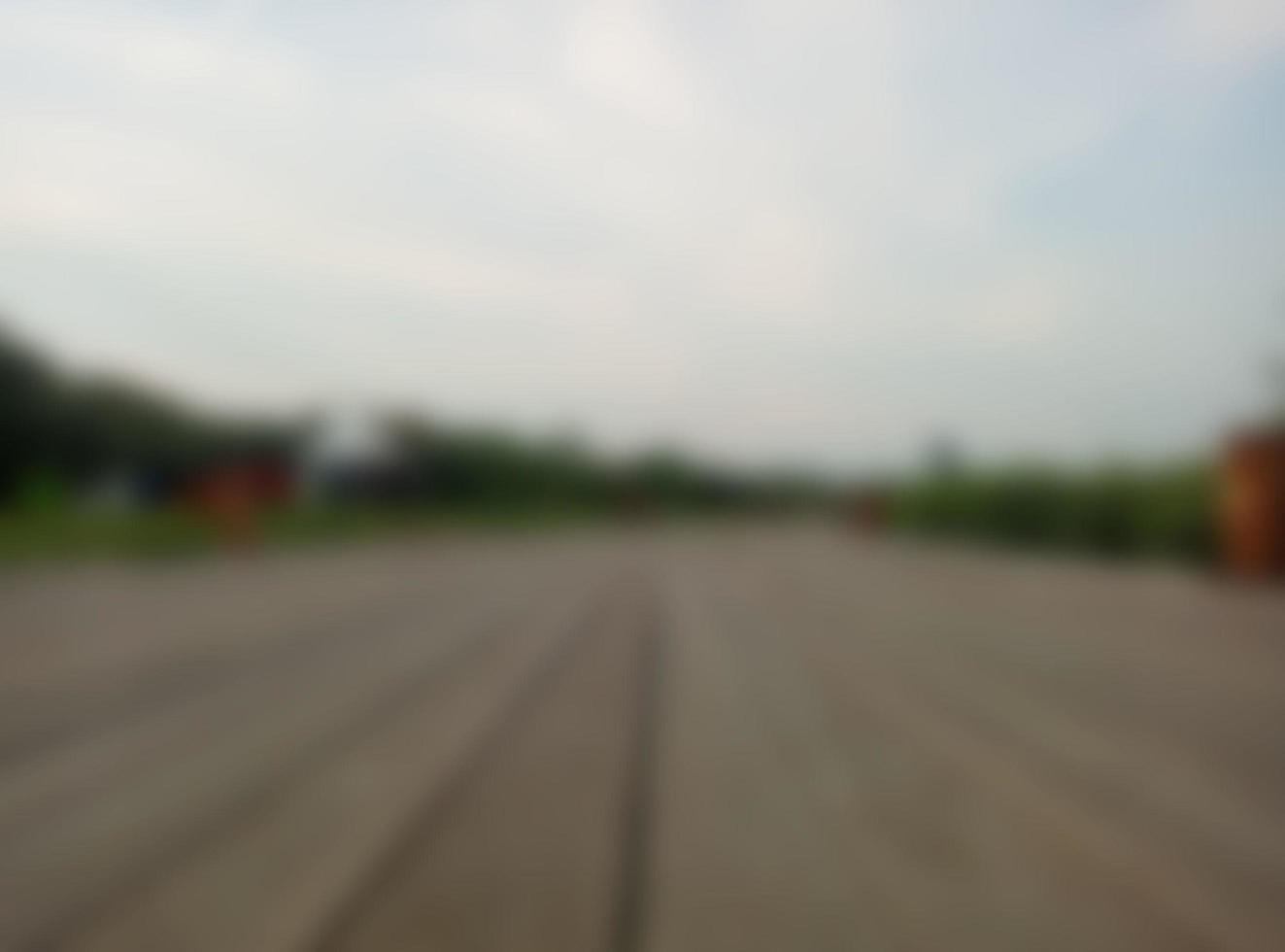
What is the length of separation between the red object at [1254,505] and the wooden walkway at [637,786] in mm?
1636

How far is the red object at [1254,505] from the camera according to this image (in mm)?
12750

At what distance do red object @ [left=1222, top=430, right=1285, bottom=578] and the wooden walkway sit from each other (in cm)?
164

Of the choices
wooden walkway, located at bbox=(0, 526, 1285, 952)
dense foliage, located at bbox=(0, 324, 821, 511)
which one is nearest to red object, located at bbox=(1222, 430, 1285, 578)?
wooden walkway, located at bbox=(0, 526, 1285, 952)

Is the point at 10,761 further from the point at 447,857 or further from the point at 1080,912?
the point at 1080,912

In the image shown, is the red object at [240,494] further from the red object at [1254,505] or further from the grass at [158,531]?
the red object at [1254,505]

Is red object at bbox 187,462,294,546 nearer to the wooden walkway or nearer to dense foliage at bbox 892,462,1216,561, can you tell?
the wooden walkway

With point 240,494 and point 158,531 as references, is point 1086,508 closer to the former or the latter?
point 240,494

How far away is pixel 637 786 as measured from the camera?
520 cm

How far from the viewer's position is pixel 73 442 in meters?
15.3

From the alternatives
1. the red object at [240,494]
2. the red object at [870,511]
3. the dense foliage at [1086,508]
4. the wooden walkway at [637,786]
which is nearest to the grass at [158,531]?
the red object at [240,494]

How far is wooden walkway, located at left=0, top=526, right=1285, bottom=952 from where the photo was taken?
353cm

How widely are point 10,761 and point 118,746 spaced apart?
472 mm

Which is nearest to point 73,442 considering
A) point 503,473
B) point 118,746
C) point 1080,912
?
point 118,746

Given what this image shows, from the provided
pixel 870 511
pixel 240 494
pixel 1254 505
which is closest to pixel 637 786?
pixel 1254 505
